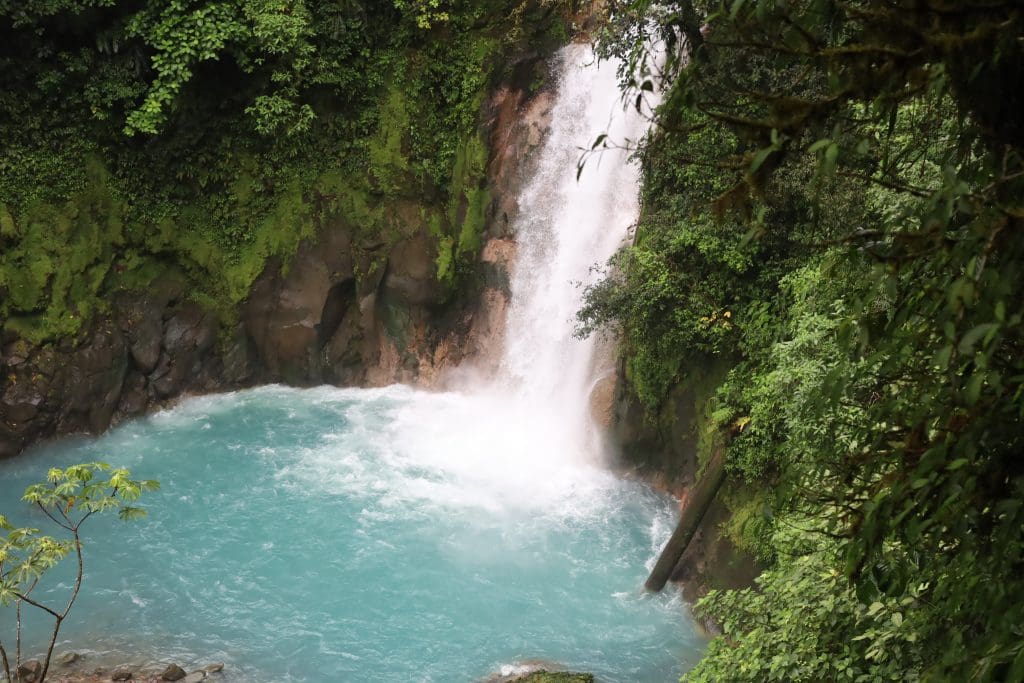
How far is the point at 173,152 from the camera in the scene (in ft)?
47.1

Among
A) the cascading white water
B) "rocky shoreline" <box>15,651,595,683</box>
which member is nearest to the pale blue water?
the cascading white water

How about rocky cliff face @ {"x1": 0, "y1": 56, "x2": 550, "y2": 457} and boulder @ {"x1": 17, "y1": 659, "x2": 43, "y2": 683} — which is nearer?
boulder @ {"x1": 17, "y1": 659, "x2": 43, "y2": 683}

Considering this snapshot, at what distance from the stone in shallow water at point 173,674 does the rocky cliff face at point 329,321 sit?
21.1ft

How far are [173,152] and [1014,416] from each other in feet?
47.1

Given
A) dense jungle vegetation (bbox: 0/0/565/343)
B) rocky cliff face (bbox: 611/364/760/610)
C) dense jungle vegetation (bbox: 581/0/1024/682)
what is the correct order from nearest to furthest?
dense jungle vegetation (bbox: 581/0/1024/682) < rocky cliff face (bbox: 611/364/760/610) < dense jungle vegetation (bbox: 0/0/565/343)

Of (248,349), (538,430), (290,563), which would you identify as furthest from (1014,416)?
(248,349)

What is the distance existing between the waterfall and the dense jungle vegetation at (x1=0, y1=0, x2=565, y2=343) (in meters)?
1.12

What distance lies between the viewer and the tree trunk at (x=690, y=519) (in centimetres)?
977

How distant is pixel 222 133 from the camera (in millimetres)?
14562

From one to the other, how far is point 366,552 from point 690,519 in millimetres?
4375

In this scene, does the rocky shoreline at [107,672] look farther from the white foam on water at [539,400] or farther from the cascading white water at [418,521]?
the white foam on water at [539,400]

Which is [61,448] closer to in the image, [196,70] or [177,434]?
[177,434]

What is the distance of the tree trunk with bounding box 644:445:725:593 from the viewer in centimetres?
977

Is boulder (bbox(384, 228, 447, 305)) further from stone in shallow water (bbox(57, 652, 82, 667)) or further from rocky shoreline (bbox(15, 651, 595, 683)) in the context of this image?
stone in shallow water (bbox(57, 652, 82, 667))
